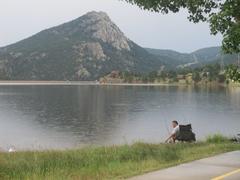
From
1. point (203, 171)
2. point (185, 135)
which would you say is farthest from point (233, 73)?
point (185, 135)

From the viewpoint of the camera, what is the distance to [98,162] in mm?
17422

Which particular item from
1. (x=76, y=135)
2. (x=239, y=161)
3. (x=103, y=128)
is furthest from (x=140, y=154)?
(x=103, y=128)

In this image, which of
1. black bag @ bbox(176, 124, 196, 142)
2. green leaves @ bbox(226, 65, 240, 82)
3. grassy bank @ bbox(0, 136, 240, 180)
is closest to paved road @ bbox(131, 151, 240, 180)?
grassy bank @ bbox(0, 136, 240, 180)

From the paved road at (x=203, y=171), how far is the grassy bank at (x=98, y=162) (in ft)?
1.67

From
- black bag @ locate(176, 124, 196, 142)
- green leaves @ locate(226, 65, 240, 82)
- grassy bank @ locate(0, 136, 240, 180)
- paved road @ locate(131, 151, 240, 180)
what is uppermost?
green leaves @ locate(226, 65, 240, 82)

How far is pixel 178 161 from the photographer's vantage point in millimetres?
16375

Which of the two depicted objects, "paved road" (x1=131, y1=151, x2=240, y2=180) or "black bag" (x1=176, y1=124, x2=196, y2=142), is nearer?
"paved road" (x1=131, y1=151, x2=240, y2=180)

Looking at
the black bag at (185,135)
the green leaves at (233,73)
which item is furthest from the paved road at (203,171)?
the black bag at (185,135)

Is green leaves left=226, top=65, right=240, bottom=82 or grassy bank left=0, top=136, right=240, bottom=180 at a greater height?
green leaves left=226, top=65, right=240, bottom=82

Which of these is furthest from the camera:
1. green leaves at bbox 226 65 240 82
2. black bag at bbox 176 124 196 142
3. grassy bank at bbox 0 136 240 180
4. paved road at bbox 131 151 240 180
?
black bag at bbox 176 124 196 142

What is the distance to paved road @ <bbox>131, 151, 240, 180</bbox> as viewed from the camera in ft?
43.8

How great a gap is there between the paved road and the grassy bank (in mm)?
509

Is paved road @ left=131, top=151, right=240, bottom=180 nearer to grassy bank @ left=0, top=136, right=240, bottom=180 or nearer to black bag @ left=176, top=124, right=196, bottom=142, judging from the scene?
grassy bank @ left=0, top=136, right=240, bottom=180

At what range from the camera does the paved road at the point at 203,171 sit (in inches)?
526
